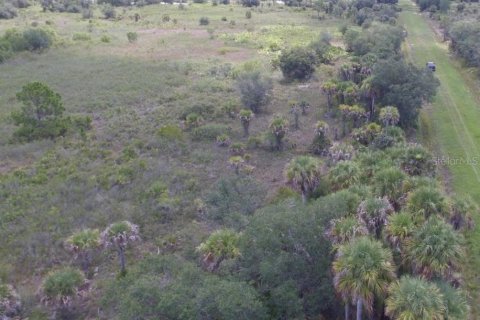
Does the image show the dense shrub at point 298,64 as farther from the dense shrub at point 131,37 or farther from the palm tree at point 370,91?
the dense shrub at point 131,37

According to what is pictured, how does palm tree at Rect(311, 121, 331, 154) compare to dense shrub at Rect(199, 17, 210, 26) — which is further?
dense shrub at Rect(199, 17, 210, 26)

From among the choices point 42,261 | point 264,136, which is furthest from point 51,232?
point 264,136

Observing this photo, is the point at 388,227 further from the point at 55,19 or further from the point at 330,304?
the point at 55,19

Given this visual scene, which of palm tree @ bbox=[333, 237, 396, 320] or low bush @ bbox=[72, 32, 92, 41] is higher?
palm tree @ bbox=[333, 237, 396, 320]

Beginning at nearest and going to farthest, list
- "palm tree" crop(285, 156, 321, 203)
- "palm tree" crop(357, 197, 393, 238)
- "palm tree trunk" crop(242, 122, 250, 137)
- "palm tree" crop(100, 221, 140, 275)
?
"palm tree" crop(357, 197, 393, 238), "palm tree" crop(100, 221, 140, 275), "palm tree" crop(285, 156, 321, 203), "palm tree trunk" crop(242, 122, 250, 137)

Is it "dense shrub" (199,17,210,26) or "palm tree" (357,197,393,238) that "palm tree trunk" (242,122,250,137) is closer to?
"palm tree" (357,197,393,238)

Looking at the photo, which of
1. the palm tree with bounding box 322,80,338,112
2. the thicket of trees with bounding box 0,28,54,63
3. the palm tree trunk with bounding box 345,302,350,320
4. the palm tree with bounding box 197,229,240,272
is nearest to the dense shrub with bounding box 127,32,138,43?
the thicket of trees with bounding box 0,28,54,63

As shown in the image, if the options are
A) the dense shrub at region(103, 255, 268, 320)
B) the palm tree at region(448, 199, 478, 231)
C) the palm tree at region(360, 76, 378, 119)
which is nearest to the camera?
the dense shrub at region(103, 255, 268, 320)

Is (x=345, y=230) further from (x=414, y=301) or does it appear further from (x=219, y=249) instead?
(x=219, y=249)
